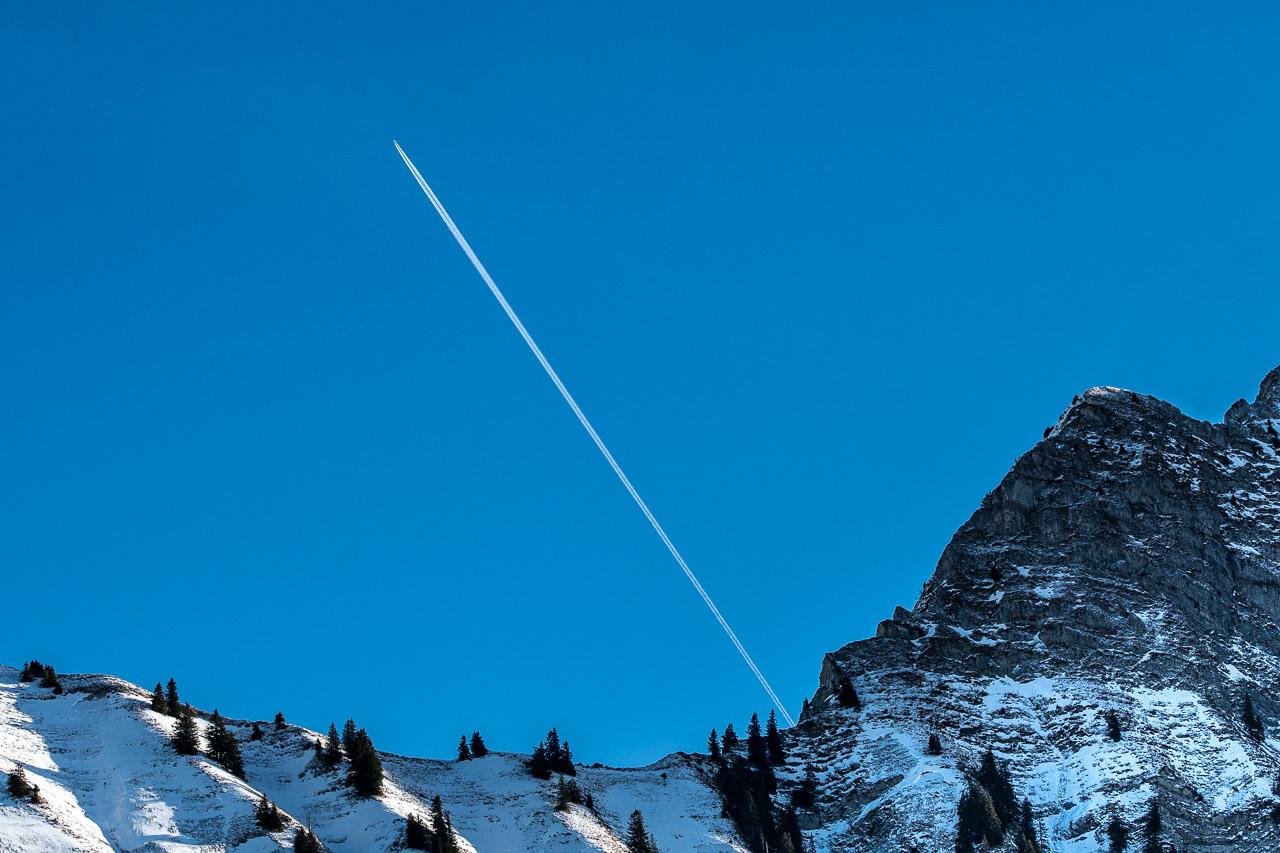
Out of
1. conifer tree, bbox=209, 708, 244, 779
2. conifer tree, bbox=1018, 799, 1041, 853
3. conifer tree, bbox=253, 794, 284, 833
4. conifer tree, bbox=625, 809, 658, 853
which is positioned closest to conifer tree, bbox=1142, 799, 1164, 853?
conifer tree, bbox=1018, 799, 1041, 853

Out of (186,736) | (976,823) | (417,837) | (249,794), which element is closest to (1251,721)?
(976,823)

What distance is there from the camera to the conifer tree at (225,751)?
14625cm

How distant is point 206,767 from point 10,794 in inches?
716

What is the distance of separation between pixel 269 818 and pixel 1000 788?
249 ft

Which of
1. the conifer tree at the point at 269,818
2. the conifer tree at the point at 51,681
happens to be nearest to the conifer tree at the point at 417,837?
the conifer tree at the point at 269,818

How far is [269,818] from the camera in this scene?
12975 centimetres

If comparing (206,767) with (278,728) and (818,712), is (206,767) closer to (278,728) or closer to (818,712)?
(278,728)

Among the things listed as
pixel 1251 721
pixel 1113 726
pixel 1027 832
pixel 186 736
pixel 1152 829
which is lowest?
pixel 1152 829

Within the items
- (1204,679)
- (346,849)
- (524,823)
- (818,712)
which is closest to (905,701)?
(818,712)

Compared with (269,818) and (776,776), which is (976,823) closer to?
(776,776)

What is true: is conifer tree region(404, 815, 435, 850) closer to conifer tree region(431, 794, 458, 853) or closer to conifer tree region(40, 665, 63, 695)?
conifer tree region(431, 794, 458, 853)

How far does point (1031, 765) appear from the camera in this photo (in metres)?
178

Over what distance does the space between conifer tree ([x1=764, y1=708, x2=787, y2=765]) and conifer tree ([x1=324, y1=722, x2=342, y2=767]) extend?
48.7m

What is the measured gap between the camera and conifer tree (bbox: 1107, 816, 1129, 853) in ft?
516
